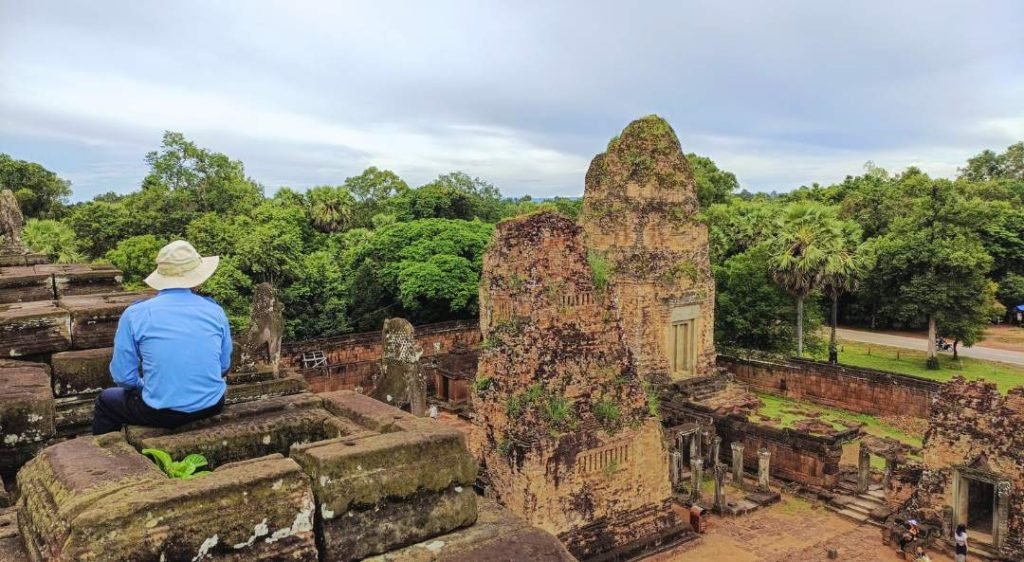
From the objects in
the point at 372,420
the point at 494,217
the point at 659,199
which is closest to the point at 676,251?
the point at 659,199

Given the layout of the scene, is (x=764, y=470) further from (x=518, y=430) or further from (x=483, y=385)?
(x=483, y=385)

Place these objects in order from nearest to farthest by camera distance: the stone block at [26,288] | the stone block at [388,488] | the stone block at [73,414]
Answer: the stone block at [388,488] → the stone block at [73,414] → the stone block at [26,288]

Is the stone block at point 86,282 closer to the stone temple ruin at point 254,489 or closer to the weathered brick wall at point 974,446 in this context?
the stone temple ruin at point 254,489

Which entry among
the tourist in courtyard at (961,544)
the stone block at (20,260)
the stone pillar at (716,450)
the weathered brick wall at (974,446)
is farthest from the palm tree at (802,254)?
the stone block at (20,260)

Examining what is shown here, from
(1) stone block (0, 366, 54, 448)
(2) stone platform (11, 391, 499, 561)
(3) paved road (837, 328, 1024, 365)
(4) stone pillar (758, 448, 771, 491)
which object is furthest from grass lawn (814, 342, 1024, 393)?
(1) stone block (0, 366, 54, 448)

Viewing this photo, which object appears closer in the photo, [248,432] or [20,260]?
[248,432]

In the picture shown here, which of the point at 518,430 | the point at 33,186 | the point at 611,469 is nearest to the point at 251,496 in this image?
the point at 518,430
